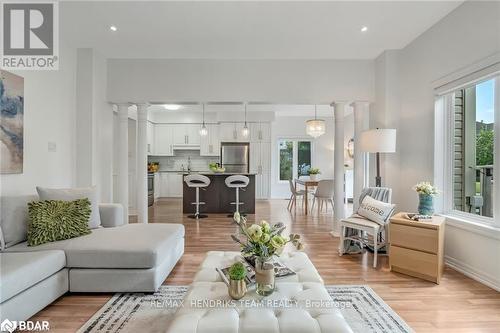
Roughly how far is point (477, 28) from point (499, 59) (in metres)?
0.50

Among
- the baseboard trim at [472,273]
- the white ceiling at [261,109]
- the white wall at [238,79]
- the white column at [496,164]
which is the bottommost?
the baseboard trim at [472,273]

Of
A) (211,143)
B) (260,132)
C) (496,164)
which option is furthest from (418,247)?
(211,143)

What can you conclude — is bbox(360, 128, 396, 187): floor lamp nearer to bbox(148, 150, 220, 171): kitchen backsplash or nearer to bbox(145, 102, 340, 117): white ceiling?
bbox(145, 102, 340, 117): white ceiling

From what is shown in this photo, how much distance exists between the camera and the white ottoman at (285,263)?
189 centimetres

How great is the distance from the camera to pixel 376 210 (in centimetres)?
341

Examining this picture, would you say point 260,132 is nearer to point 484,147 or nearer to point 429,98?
point 429,98

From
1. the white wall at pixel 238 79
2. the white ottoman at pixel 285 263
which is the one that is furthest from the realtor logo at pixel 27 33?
the white ottoman at pixel 285 263

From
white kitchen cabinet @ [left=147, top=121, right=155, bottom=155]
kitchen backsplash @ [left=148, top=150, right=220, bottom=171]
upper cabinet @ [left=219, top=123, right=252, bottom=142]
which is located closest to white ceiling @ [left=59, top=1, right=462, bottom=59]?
upper cabinet @ [left=219, top=123, right=252, bottom=142]

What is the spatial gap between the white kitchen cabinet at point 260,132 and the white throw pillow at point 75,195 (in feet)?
19.2

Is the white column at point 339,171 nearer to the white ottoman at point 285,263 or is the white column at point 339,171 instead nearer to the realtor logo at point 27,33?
the white ottoman at point 285,263

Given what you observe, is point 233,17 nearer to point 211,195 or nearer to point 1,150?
point 1,150

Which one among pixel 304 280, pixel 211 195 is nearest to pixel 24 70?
pixel 304 280

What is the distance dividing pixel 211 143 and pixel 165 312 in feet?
22.3

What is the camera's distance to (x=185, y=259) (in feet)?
11.3
